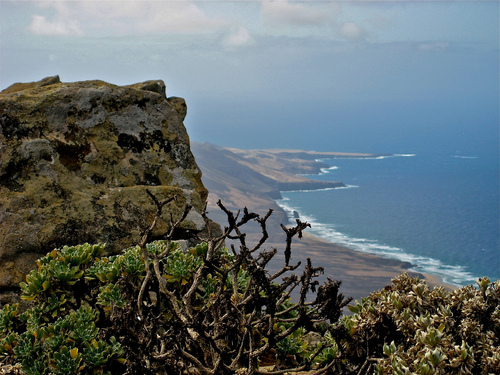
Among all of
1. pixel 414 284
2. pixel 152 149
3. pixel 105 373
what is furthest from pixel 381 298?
pixel 152 149

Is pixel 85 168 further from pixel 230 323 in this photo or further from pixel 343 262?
pixel 343 262

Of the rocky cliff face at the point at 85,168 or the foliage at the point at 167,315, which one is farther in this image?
the rocky cliff face at the point at 85,168

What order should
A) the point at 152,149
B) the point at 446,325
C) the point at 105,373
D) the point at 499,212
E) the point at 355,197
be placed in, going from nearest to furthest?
the point at 446,325
the point at 105,373
the point at 152,149
the point at 499,212
the point at 355,197

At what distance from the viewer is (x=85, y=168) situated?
8422mm

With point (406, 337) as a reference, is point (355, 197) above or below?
below

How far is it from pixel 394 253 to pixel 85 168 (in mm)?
116352

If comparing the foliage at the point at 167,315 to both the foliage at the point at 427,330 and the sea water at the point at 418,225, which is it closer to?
the foliage at the point at 427,330

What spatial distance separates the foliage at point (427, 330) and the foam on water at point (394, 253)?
274ft

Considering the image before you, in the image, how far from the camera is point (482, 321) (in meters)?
4.01

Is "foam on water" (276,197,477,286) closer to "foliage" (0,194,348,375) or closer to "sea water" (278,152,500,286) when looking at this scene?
"sea water" (278,152,500,286)

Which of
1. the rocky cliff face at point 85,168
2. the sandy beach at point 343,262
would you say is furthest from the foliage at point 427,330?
the sandy beach at point 343,262

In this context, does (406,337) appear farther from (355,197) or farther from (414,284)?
(355,197)

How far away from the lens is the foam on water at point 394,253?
90.5 m

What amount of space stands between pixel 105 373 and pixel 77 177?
463 cm
